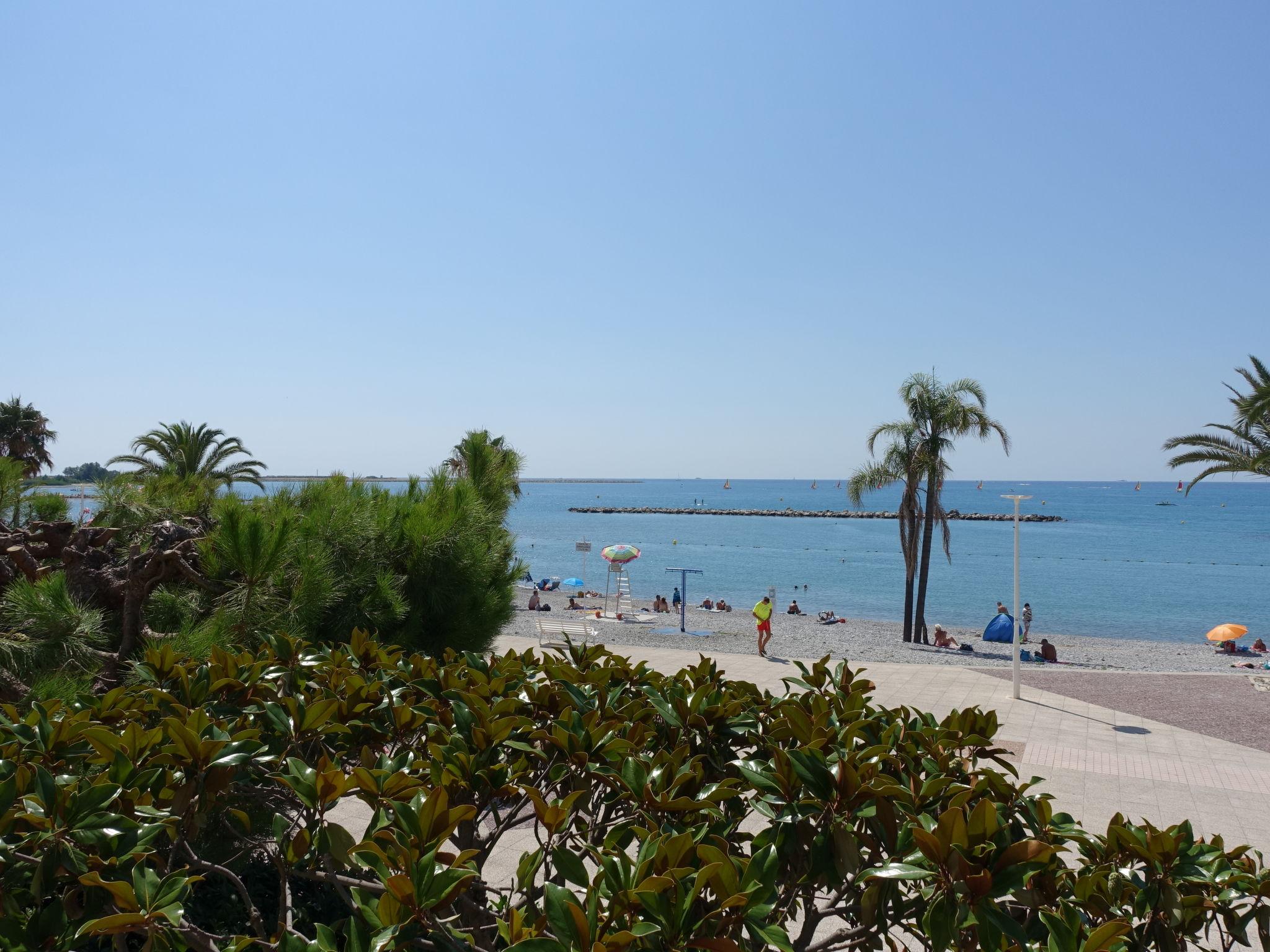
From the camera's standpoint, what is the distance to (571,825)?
87.5 inches

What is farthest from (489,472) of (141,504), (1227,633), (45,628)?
(1227,633)

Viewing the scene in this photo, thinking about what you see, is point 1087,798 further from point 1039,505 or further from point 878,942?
point 1039,505

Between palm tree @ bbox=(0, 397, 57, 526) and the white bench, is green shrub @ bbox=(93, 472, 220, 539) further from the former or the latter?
palm tree @ bbox=(0, 397, 57, 526)

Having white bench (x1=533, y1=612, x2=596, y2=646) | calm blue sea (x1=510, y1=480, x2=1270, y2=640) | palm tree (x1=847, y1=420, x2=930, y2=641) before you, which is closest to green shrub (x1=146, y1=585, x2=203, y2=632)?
white bench (x1=533, y1=612, x2=596, y2=646)

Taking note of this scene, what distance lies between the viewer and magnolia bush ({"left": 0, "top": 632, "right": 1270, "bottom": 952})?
1604 mm

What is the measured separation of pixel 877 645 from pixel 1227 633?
10945mm

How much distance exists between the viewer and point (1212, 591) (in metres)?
41.4

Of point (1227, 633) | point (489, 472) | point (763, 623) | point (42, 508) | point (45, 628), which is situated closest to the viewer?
point (45, 628)

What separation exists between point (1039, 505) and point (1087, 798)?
151 metres

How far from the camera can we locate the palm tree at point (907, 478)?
21719mm

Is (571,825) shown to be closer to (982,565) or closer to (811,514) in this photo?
(982,565)

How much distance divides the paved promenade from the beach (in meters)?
2.97

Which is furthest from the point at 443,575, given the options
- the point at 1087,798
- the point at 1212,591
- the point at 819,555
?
the point at 819,555

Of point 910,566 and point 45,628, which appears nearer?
point 45,628
